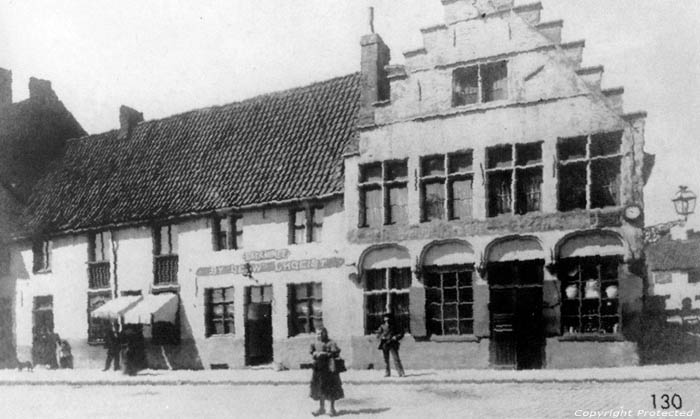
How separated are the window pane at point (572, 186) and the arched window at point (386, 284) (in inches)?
157

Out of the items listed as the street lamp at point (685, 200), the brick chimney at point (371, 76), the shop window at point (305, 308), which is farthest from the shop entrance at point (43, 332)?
the street lamp at point (685, 200)

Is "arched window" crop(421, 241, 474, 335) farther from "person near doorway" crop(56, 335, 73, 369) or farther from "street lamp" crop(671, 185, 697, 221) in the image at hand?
"person near doorway" crop(56, 335, 73, 369)

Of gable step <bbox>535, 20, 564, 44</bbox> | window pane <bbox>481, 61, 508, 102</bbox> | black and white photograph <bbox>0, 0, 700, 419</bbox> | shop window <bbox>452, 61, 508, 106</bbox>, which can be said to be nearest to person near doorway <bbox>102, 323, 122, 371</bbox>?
black and white photograph <bbox>0, 0, 700, 419</bbox>

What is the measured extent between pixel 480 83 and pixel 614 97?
9.94 ft

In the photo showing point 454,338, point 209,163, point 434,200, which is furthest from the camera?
point 209,163

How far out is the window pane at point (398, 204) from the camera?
60.0 ft

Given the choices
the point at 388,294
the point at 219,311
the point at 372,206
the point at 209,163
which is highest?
the point at 209,163

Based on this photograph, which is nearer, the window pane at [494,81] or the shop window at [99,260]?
the window pane at [494,81]

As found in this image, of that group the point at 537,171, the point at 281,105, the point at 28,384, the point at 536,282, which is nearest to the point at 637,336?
the point at 536,282

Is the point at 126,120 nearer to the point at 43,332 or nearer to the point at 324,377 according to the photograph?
the point at 43,332

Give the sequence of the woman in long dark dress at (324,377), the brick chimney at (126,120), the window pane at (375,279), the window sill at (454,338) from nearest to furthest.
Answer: the woman in long dark dress at (324,377) < the window sill at (454,338) < the window pane at (375,279) < the brick chimney at (126,120)

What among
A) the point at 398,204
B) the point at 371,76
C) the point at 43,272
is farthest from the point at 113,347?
the point at 371,76

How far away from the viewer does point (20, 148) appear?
26578 millimetres

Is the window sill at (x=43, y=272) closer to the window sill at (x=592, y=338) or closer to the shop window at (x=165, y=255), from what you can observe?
the shop window at (x=165, y=255)
